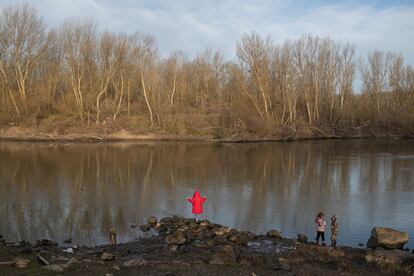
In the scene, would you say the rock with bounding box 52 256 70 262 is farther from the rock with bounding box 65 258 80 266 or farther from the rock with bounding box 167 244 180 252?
the rock with bounding box 167 244 180 252

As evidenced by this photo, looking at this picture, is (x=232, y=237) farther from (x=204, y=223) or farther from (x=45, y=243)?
(x=45, y=243)

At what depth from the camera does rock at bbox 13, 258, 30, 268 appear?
34.9 ft

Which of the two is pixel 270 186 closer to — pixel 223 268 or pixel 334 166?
pixel 334 166

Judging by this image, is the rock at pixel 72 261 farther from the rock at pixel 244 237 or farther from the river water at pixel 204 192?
the rock at pixel 244 237

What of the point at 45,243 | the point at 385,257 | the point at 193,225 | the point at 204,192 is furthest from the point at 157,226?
the point at 385,257

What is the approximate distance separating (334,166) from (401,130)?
4060 cm

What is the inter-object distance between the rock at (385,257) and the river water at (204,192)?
2482 mm

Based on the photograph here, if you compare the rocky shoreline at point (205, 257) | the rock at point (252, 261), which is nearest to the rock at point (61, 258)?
the rocky shoreline at point (205, 257)

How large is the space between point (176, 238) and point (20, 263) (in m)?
5.36

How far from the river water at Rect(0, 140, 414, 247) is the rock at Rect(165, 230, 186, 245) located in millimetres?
1767

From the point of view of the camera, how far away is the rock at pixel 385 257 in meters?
12.2

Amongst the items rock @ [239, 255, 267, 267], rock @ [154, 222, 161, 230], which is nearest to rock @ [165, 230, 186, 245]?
rock @ [154, 222, 161, 230]

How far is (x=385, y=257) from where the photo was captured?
12336 millimetres

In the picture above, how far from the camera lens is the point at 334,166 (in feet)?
118
